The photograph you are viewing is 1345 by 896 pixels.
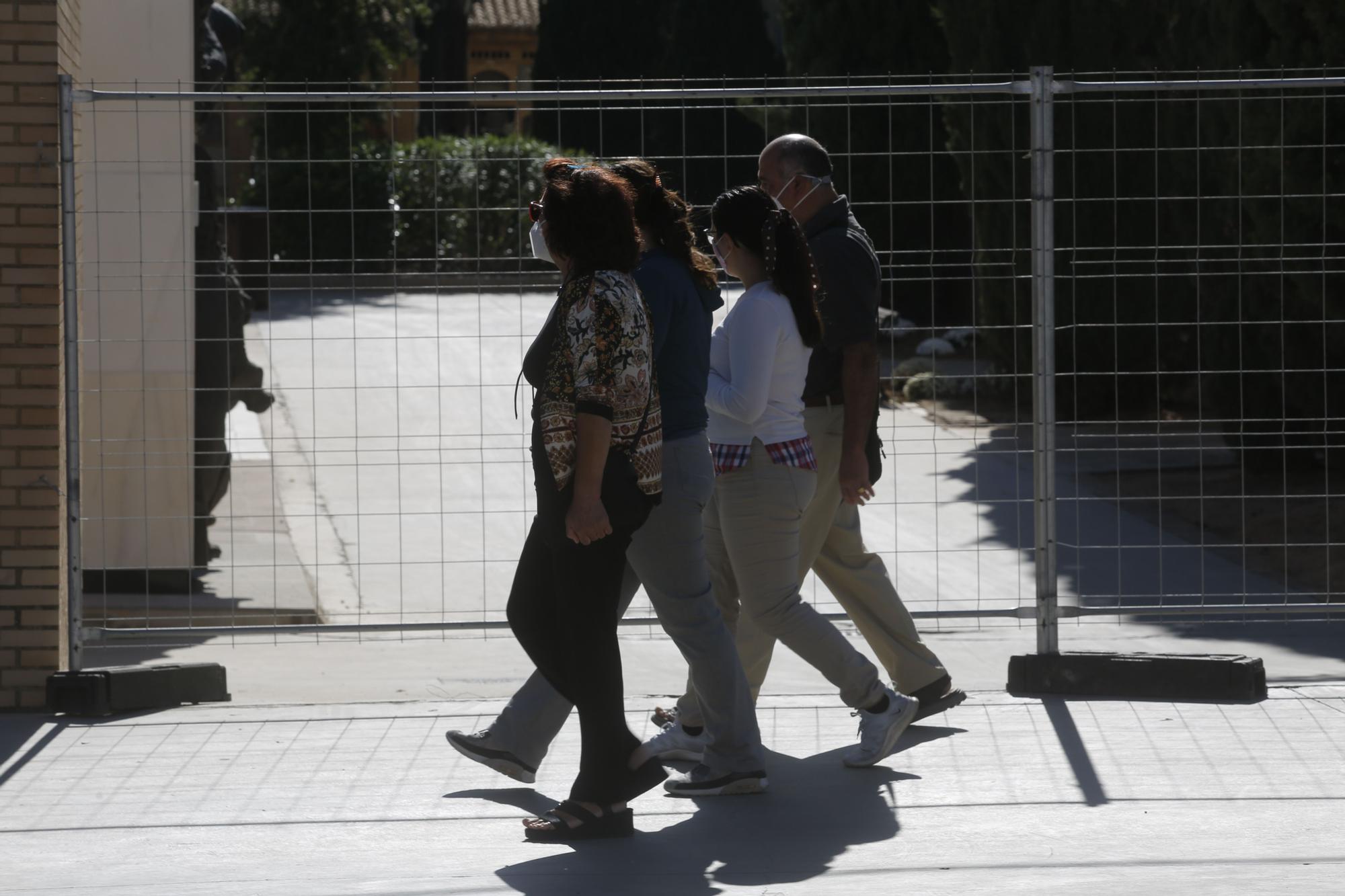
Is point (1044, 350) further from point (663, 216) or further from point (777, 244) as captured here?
point (663, 216)

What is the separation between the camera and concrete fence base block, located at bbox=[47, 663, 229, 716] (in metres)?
5.90

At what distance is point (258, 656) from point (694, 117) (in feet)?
67.9

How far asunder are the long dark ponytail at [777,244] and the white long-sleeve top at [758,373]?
32 millimetres

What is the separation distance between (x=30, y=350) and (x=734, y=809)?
284cm

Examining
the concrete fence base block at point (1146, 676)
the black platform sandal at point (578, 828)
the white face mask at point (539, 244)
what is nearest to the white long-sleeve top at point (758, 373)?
the white face mask at point (539, 244)

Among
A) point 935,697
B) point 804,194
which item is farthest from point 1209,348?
point 804,194

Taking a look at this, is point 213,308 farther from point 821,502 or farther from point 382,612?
point 821,502

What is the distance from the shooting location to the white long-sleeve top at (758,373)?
4.93 metres

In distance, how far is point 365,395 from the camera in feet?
49.1

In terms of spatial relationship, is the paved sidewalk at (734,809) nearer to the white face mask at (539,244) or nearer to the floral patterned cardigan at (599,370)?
the floral patterned cardigan at (599,370)

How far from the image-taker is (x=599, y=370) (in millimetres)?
4367

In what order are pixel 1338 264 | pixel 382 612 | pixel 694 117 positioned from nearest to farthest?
pixel 382 612 < pixel 1338 264 < pixel 694 117

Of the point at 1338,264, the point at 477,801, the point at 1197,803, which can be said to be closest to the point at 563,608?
the point at 477,801

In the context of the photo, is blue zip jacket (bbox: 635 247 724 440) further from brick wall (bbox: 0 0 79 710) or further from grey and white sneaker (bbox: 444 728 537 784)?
brick wall (bbox: 0 0 79 710)
